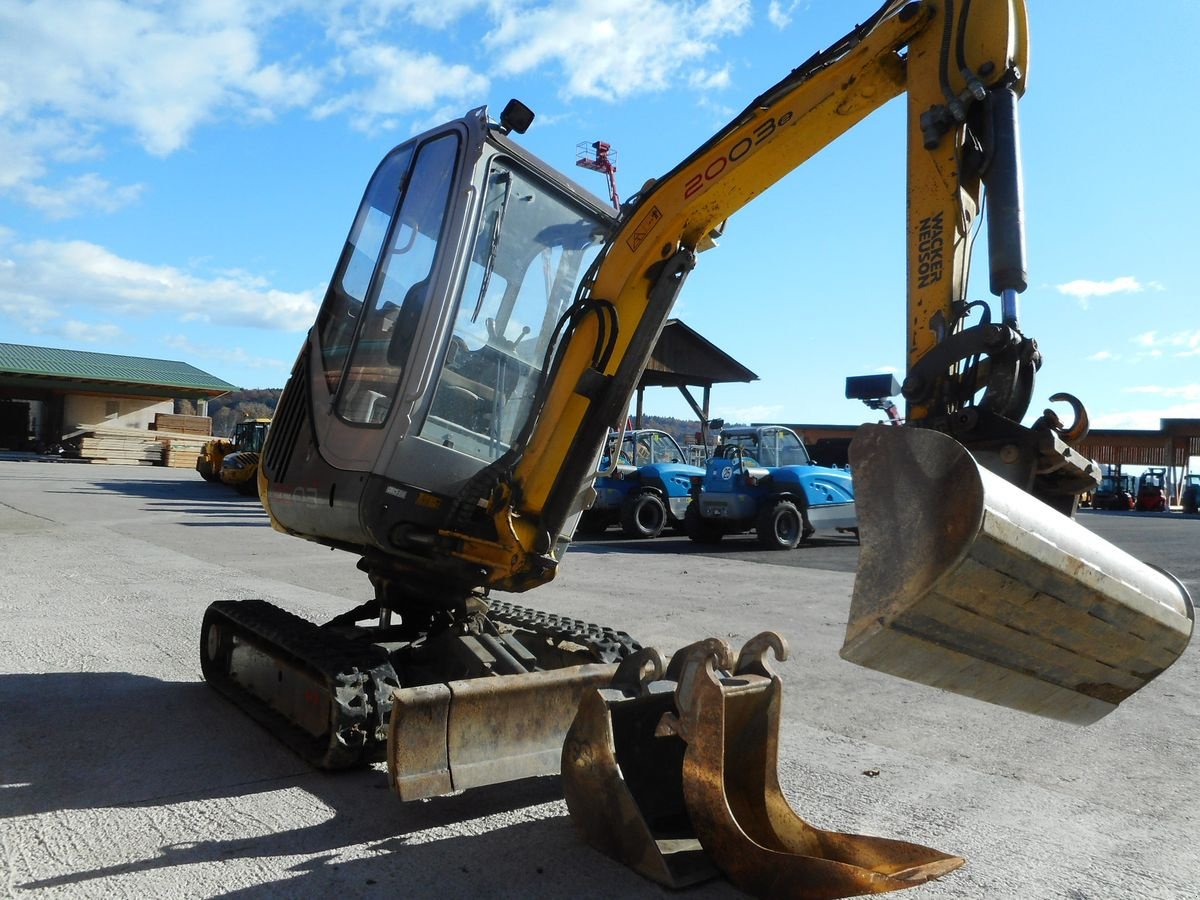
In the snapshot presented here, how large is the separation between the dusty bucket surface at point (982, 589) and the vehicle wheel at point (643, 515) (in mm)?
13735

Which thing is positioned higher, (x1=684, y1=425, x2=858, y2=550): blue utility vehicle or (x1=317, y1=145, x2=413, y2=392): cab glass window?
(x1=317, y1=145, x2=413, y2=392): cab glass window

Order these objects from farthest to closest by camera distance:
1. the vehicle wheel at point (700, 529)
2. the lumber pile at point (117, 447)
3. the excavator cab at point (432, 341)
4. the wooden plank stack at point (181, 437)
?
the wooden plank stack at point (181, 437) < the lumber pile at point (117, 447) < the vehicle wheel at point (700, 529) < the excavator cab at point (432, 341)

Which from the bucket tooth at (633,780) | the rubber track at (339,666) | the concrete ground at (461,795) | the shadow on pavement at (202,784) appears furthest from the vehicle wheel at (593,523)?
the bucket tooth at (633,780)

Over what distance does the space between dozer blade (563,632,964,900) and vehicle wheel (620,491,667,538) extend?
1278cm

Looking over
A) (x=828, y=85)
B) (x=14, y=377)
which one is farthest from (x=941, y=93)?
(x=14, y=377)

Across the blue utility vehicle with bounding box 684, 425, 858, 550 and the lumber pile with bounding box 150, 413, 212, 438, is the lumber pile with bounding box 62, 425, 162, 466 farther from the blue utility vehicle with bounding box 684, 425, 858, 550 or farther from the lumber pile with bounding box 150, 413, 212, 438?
the blue utility vehicle with bounding box 684, 425, 858, 550

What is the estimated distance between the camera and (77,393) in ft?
139

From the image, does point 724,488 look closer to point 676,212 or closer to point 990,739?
point 990,739

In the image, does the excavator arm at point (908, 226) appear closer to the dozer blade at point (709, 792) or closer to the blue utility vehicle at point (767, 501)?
the dozer blade at point (709, 792)

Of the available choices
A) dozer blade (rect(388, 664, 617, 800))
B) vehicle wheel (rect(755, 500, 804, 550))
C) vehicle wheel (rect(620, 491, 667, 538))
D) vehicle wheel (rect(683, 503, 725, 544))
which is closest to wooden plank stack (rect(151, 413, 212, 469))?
vehicle wheel (rect(620, 491, 667, 538))

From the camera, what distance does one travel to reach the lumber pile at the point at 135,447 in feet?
118

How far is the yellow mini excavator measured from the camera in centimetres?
226

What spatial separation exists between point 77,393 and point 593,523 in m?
34.6

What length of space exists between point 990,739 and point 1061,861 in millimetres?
1618
